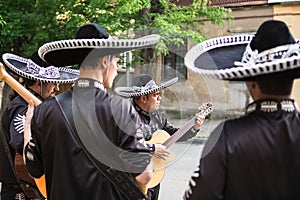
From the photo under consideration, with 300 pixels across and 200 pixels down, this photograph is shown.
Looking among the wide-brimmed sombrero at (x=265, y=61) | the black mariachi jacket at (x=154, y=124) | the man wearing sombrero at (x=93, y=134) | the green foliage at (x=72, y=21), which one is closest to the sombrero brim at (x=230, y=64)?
the wide-brimmed sombrero at (x=265, y=61)

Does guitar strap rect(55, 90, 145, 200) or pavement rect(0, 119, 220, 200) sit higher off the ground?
guitar strap rect(55, 90, 145, 200)

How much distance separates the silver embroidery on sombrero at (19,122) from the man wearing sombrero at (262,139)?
1.64 m

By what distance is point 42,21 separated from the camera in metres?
8.01

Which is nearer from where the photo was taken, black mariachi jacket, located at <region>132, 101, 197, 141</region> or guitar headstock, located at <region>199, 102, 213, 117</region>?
black mariachi jacket, located at <region>132, 101, 197, 141</region>

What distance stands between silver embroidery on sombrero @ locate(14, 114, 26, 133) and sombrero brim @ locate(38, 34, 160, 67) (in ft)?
2.17

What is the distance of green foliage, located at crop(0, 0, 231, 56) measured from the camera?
7730mm

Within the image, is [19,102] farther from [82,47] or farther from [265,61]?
[265,61]

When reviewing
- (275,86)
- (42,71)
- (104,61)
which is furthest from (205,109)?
(275,86)

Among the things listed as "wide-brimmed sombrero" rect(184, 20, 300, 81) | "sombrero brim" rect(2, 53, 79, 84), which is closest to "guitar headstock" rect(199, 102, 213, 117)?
"sombrero brim" rect(2, 53, 79, 84)

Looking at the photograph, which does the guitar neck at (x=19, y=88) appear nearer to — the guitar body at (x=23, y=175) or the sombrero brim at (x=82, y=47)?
the guitar body at (x=23, y=175)

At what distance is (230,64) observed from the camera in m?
2.01

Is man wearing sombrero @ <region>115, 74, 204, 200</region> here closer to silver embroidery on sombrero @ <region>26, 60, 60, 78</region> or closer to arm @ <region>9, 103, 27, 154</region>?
silver embroidery on sombrero @ <region>26, 60, 60, 78</region>

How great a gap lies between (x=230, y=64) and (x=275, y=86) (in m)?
0.27

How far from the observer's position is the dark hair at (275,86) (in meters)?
1.83
